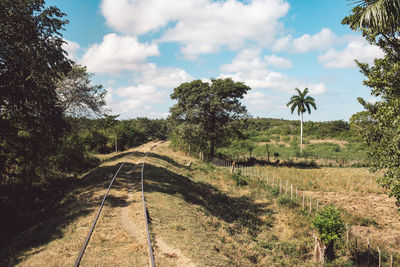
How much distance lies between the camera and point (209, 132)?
126ft

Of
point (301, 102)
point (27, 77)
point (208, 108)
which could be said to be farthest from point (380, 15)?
point (301, 102)

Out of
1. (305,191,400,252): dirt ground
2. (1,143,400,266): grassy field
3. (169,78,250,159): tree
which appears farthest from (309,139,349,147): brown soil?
(1,143,400,266): grassy field

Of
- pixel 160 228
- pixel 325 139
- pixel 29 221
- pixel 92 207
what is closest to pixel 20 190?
pixel 29 221

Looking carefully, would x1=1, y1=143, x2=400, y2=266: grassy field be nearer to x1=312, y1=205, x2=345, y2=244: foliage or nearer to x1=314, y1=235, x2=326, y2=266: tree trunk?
x1=314, y1=235, x2=326, y2=266: tree trunk

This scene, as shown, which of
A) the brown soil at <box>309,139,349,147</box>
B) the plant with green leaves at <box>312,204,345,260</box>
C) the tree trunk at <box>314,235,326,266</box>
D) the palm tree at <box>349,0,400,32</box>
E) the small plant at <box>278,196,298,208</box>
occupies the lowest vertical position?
the tree trunk at <box>314,235,326,266</box>

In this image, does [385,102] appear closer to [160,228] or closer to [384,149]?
[384,149]

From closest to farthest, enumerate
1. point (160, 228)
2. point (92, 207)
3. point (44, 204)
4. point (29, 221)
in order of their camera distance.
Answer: point (160, 228) < point (92, 207) < point (29, 221) < point (44, 204)

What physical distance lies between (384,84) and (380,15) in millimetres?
2475

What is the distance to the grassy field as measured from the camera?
8.41 metres

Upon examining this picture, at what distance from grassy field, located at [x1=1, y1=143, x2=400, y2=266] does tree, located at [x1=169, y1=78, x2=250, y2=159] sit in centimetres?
1682

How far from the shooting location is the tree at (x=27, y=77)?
13.8 metres

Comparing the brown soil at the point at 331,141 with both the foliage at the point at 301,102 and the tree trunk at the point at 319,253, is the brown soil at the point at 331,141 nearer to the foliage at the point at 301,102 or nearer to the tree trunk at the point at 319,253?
the foliage at the point at 301,102

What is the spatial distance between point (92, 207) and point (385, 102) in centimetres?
1385

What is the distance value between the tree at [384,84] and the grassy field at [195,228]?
486cm
